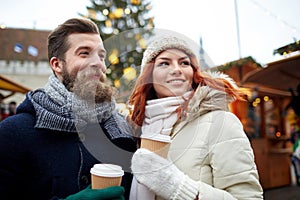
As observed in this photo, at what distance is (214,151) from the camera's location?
1066 millimetres

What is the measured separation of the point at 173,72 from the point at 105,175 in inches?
19.0

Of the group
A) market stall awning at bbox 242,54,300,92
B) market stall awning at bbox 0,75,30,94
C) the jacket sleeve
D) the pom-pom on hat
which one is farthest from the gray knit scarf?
market stall awning at bbox 0,75,30,94

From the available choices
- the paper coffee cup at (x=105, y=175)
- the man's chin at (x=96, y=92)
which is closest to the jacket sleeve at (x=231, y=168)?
the paper coffee cup at (x=105, y=175)

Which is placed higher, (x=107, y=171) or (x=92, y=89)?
(x=92, y=89)

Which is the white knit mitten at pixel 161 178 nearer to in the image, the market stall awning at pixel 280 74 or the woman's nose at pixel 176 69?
the woman's nose at pixel 176 69

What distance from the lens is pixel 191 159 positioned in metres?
1.09

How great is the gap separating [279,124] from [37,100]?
23.2 feet

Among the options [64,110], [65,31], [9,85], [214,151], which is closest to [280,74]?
[214,151]

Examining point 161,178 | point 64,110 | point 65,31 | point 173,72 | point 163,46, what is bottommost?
point 161,178

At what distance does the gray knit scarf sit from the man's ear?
0.11 meters

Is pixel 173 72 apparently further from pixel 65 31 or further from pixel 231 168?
pixel 65 31

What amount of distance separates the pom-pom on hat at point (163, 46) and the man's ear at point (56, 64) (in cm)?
45

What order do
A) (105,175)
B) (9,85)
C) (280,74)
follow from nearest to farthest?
(105,175), (280,74), (9,85)

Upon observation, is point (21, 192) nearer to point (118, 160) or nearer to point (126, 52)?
point (118, 160)
